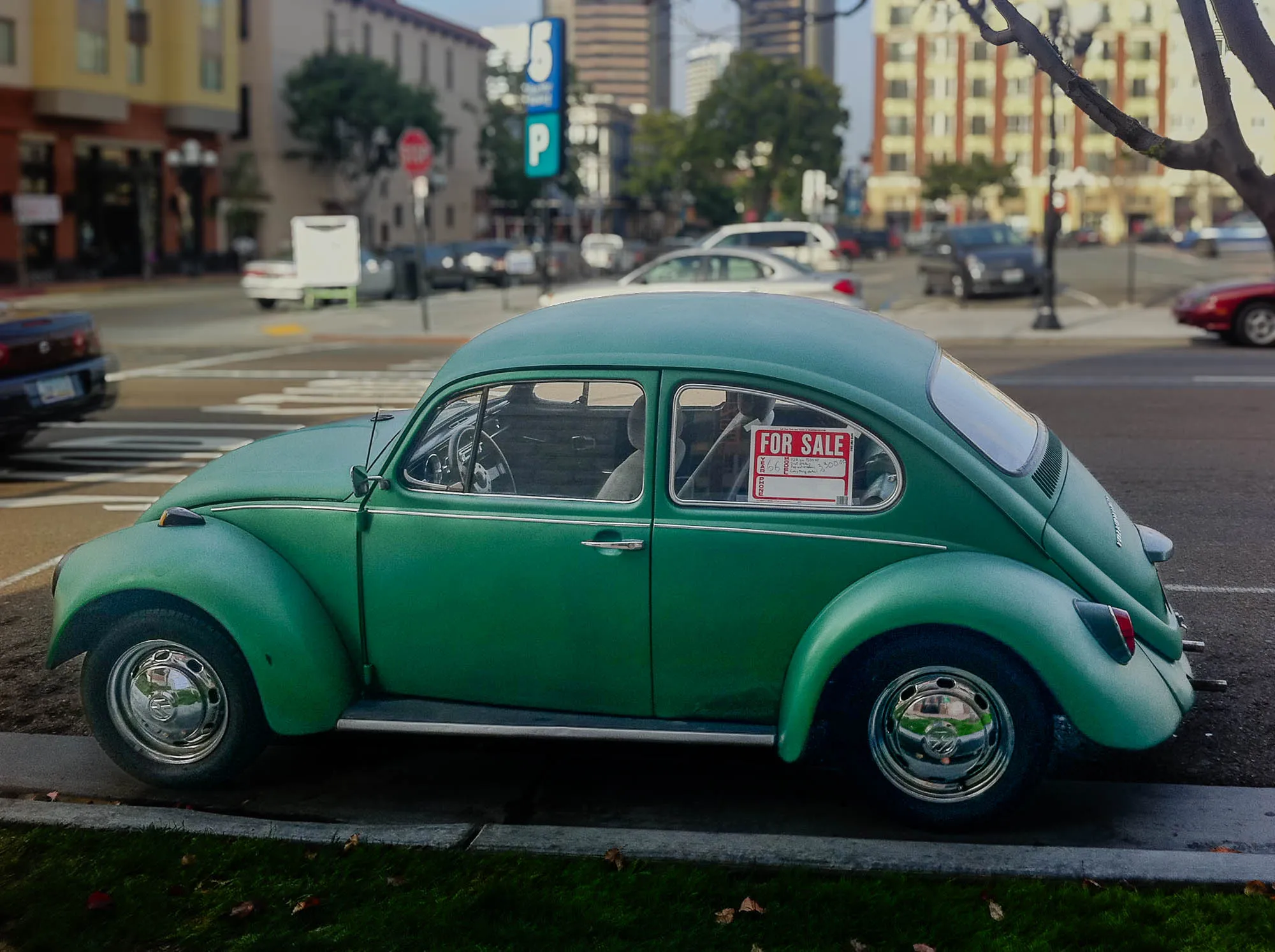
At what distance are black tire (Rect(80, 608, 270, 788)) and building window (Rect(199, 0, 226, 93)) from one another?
5347 centimetres

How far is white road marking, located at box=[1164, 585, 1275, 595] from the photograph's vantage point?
7094mm

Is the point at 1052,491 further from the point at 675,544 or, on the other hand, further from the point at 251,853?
the point at 251,853

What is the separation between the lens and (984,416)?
4.92m

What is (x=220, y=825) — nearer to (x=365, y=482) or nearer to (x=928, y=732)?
(x=365, y=482)

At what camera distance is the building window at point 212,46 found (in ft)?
178

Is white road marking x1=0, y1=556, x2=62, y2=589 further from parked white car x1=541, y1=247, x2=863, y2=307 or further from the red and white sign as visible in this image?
parked white car x1=541, y1=247, x2=863, y2=307

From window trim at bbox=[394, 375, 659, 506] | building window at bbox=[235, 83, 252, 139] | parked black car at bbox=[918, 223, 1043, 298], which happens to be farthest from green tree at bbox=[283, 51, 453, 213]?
window trim at bbox=[394, 375, 659, 506]

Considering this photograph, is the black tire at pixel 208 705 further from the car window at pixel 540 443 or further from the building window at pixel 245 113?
the building window at pixel 245 113

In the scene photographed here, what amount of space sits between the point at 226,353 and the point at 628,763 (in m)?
18.8

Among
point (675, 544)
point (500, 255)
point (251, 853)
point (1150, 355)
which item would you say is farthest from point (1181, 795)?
point (500, 255)

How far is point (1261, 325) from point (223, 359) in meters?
14.1

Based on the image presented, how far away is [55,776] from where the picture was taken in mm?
5004

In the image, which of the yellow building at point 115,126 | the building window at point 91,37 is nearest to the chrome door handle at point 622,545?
the yellow building at point 115,126

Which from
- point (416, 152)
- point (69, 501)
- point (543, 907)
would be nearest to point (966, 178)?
point (416, 152)
